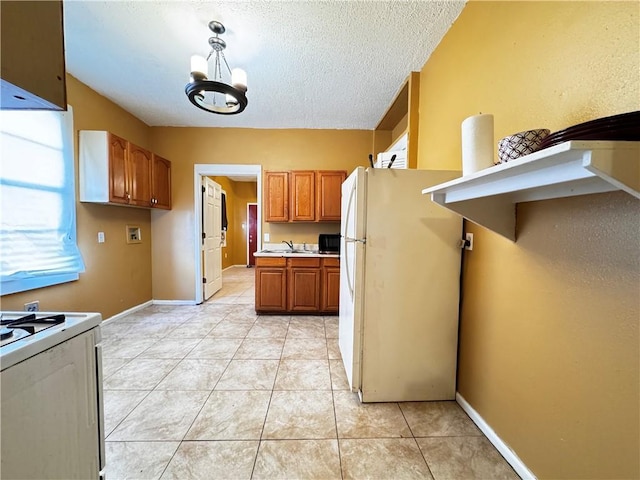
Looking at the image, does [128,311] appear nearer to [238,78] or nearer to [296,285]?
[296,285]

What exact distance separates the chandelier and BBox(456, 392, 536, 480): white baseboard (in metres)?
2.88

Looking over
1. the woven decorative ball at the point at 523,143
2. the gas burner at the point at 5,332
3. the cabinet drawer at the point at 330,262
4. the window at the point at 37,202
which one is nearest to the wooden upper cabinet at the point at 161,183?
the window at the point at 37,202

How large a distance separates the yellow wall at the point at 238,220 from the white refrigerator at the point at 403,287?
662 cm

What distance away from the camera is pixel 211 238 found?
4.54 metres

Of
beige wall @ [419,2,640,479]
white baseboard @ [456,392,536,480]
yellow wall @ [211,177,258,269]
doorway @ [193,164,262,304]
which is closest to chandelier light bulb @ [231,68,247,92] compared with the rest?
beige wall @ [419,2,640,479]

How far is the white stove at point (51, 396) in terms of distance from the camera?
2.22 feet

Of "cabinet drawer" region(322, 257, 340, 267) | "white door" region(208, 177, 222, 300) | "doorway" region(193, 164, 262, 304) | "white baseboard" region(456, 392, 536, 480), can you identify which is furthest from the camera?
"white door" region(208, 177, 222, 300)

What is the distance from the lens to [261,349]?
261 centimetres

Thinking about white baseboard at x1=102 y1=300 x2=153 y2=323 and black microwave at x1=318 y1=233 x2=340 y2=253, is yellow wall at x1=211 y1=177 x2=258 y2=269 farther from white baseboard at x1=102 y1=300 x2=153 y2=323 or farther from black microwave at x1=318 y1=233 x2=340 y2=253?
black microwave at x1=318 y1=233 x2=340 y2=253

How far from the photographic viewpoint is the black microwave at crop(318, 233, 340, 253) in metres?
3.94

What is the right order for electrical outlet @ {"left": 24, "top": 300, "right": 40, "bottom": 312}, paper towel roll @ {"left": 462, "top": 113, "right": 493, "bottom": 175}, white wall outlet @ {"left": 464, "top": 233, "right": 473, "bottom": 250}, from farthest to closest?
electrical outlet @ {"left": 24, "top": 300, "right": 40, "bottom": 312} < white wall outlet @ {"left": 464, "top": 233, "right": 473, "bottom": 250} < paper towel roll @ {"left": 462, "top": 113, "right": 493, "bottom": 175}

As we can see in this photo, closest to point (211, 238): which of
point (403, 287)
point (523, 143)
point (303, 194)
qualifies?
point (303, 194)

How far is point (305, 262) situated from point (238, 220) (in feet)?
17.2

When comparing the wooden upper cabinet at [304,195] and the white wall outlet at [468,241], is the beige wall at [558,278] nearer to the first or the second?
the white wall outlet at [468,241]
